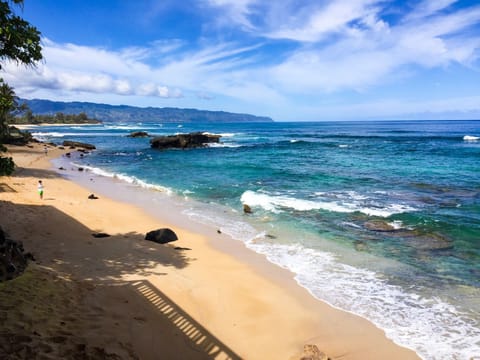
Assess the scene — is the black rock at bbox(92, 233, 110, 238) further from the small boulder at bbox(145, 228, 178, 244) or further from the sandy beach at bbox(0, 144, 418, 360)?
the small boulder at bbox(145, 228, 178, 244)

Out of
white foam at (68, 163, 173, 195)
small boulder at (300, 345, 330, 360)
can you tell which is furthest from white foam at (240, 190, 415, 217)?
small boulder at (300, 345, 330, 360)

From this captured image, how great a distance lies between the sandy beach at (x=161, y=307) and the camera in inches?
224

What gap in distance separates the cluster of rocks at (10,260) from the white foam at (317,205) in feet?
36.0

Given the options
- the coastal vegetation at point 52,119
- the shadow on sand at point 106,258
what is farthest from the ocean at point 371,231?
the coastal vegetation at point 52,119

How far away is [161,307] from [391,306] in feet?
17.3

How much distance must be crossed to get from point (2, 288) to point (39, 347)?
2271 mm

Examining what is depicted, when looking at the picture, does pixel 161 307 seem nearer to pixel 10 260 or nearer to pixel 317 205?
pixel 10 260

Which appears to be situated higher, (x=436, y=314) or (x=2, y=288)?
(x=2, y=288)

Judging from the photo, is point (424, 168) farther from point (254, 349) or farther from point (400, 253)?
point (254, 349)

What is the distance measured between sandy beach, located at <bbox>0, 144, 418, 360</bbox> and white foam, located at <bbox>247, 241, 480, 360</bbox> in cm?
38

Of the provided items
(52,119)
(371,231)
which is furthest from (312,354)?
(52,119)

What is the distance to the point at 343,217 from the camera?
599 inches

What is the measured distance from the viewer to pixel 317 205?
56.9 feet

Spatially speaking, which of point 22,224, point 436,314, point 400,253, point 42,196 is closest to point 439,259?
point 400,253
